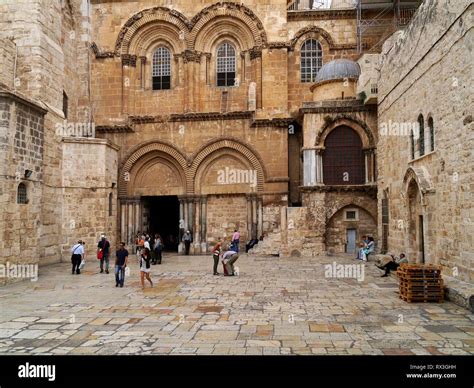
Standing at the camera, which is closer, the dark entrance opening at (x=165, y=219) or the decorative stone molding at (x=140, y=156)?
the decorative stone molding at (x=140, y=156)

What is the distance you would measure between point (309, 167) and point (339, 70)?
5.20 meters

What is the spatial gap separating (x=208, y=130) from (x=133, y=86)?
5.21 meters

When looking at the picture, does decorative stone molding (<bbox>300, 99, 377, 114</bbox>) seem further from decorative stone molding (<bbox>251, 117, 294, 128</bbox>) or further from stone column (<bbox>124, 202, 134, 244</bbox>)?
stone column (<bbox>124, 202, 134, 244</bbox>)

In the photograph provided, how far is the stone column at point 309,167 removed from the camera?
2152cm

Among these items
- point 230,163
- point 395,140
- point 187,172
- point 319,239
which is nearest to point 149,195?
point 187,172

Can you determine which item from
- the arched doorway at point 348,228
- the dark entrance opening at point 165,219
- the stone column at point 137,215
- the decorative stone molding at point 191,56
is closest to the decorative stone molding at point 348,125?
the arched doorway at point 348,228

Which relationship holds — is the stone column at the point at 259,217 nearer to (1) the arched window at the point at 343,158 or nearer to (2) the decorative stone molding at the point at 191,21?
(1) the arched window at the point at 343,158

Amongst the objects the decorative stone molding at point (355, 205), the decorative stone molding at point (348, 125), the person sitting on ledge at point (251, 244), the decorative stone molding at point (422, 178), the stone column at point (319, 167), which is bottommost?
the person sitting on ledge at point (251, 244)

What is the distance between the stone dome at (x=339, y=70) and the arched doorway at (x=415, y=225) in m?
8.94

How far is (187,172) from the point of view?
2422cm

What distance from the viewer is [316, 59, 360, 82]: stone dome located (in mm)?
22234

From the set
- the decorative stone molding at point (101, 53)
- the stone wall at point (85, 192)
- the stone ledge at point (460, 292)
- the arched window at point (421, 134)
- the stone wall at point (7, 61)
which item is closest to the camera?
the stone ledge at point (460, 292)

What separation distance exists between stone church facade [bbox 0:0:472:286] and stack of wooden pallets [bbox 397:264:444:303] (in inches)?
352
